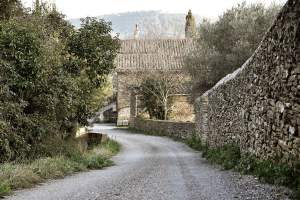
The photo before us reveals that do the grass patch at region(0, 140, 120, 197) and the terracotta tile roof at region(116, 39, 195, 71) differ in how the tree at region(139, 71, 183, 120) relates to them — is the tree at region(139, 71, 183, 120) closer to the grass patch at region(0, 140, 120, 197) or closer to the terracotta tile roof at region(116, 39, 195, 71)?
the terracotta tile roof at region(116, 39, 195, 71)

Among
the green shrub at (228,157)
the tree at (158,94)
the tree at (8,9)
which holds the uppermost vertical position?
the tree at (8,9)

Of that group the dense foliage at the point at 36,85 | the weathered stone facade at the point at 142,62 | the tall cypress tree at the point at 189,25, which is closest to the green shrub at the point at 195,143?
the dense foliage at the point at 36,85

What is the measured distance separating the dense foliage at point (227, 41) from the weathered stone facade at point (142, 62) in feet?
50.9

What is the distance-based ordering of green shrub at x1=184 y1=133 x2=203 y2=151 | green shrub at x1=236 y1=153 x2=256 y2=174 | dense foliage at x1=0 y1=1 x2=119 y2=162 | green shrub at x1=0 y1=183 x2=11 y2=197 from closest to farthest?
green shrub at x1=0 y1=183 x2=11 y2=197 → green shrub at x1=236 y1=153 x2=256 y2=174 → dense foliage at x1=0 y1=1 x2=119 y2=162 → green shrub at x1=184 y1=133 x2=203 y2=151

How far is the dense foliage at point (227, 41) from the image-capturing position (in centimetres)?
3177

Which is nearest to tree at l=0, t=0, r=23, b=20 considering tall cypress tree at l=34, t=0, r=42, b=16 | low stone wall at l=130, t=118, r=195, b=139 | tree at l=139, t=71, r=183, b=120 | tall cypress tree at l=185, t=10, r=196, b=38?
tall cypress tree at l=34, t=0, r=42, b=16

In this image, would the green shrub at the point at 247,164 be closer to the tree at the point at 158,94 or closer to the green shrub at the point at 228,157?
the green shrub at the point at 228,157

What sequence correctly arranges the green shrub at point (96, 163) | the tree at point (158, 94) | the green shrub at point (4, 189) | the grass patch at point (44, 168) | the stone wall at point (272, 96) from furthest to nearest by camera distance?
the tree at point (158, 94), the green shrub at point (96, 163), the grass patch at point (44, 168), the green shrub at point (4, 189), the stone wall at point (272, 96)

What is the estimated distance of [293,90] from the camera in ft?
29.9

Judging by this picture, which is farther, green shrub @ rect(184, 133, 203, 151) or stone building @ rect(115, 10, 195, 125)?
stone building @ rect(115, 10, 195, 125)

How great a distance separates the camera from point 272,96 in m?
10.9

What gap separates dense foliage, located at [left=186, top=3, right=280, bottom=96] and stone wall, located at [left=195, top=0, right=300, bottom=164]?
15.0 m

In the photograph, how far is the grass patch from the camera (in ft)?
38.7

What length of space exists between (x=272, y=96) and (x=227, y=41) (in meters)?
23.2
